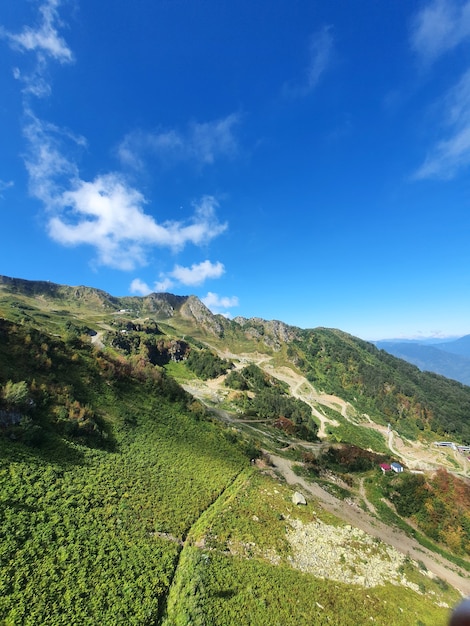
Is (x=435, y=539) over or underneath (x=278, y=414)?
underneath

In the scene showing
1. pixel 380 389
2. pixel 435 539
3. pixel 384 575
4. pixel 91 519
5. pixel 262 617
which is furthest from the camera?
pixel 380 389

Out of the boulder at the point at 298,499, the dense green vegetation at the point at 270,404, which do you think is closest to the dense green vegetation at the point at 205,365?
the dense green vegetation at the point at 270,404

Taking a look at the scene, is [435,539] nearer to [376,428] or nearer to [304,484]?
[304,484]

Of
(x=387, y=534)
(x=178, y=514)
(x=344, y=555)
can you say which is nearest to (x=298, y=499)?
(x=344, y=555)

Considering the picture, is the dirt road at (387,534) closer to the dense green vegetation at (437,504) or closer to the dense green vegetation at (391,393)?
the dense green vegetation at (437,504)

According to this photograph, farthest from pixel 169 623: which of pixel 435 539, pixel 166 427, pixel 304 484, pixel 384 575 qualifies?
pixel 435 539

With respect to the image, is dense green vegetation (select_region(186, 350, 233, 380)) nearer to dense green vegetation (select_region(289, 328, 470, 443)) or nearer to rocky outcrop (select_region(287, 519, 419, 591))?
dense green vegetation (select_region(289, 328, 470, 443))
